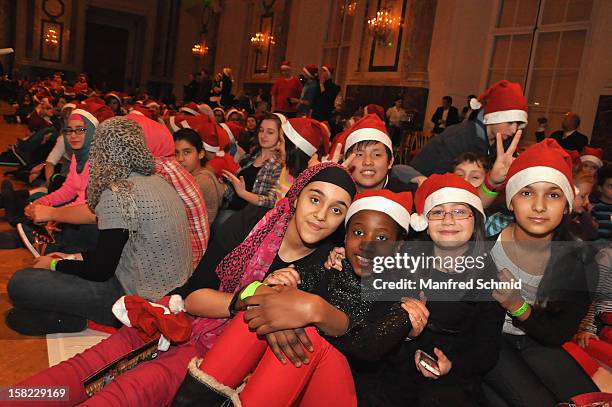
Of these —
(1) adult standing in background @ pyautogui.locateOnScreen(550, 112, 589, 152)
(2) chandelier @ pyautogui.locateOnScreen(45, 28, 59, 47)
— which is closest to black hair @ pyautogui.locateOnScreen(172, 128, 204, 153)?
(1) adult standing in background @ pyautogui.locateOnScreen(550, 112, 589, 152)

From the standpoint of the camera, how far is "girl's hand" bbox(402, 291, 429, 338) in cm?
182

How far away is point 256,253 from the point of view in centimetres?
211

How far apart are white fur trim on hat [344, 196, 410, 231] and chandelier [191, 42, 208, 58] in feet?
65.8

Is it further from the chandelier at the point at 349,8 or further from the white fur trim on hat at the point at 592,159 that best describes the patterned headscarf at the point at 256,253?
the chandelier at the point at 349,8

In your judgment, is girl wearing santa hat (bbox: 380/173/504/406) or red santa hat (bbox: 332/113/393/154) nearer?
girl wearing santa hat (bbox: 380/173/504/406)

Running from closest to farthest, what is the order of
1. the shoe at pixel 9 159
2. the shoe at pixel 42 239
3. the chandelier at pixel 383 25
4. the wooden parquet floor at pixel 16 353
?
the wooden parquet floor at pixel 16 353
the shoe at pixel 42 239
the shoe at pixel 9 159
the chandelier at pixel 383 25

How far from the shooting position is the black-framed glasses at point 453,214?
6.84 feet

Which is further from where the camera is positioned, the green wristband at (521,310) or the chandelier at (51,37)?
the chandelier at (51,37)

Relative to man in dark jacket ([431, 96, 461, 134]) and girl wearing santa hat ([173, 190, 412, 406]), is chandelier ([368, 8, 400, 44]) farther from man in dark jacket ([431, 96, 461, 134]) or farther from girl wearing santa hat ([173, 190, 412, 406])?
girl wearing santa hat ([173, 190, 412, 406])

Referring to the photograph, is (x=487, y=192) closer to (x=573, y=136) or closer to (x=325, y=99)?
(x=573, y=136)

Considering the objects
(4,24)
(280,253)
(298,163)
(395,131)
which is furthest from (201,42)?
(280,253)

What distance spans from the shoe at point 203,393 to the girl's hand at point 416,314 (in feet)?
2.17

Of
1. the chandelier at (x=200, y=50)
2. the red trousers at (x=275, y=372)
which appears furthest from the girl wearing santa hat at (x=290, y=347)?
the chandelier at (x=200, y=50)

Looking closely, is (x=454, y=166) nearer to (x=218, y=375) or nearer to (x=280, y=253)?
(x=280, y=253)
